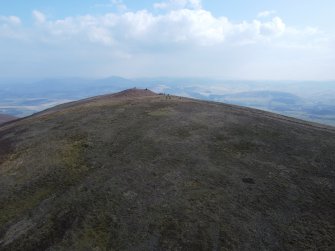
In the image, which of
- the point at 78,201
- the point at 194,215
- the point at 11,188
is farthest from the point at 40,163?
the point at 194,215

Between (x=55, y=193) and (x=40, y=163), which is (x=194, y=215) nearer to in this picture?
(x=55, y=193)

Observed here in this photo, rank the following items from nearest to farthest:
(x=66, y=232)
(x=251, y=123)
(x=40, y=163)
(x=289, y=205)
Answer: (x=66, y=232)
(x=289, y=205)
(x=40, y=163)
(x=251, y=123)

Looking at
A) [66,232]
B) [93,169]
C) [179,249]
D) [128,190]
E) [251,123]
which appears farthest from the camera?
[251,123]

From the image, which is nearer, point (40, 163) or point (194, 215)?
point (194, 215)

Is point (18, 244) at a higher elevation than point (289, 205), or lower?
lower

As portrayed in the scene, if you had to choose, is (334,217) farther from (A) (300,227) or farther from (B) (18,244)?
(B) (18,244)

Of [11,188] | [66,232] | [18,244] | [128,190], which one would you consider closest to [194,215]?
[128,190]
